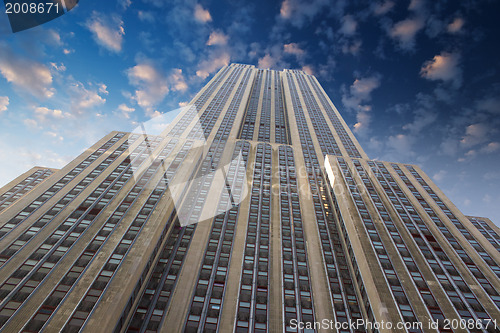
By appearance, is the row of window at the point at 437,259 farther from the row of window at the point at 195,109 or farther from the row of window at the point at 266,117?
the row of window at the point at 195,109

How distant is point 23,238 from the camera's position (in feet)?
136

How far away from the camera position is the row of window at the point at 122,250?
3219 centimetres

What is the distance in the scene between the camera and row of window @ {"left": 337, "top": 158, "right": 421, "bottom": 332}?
3791cm

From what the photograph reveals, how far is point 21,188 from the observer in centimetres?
7694

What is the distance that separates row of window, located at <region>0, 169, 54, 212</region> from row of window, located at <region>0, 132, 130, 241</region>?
22.6 m

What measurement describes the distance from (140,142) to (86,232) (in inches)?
1553

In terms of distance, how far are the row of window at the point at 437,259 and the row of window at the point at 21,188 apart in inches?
3841

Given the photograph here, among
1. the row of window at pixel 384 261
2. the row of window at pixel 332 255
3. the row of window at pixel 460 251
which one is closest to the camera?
the row of window at pixel 384 261

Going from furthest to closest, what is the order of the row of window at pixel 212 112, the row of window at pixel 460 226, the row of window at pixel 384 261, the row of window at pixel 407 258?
the row of window at pixel 212 112 → the row of window at pixel 460 226 → the row of window at pixel 407 258 → the row of window at pixel 384 261

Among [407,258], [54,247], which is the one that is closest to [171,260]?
[54,247]

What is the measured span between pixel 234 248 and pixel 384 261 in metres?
28.0

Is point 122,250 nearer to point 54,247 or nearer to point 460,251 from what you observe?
point 54,247

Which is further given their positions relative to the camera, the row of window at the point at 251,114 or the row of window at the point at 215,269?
the row of window at the point at 251,114

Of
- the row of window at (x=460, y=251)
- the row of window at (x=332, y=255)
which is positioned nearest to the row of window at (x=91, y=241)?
the row of window at (x=332, y=255)
